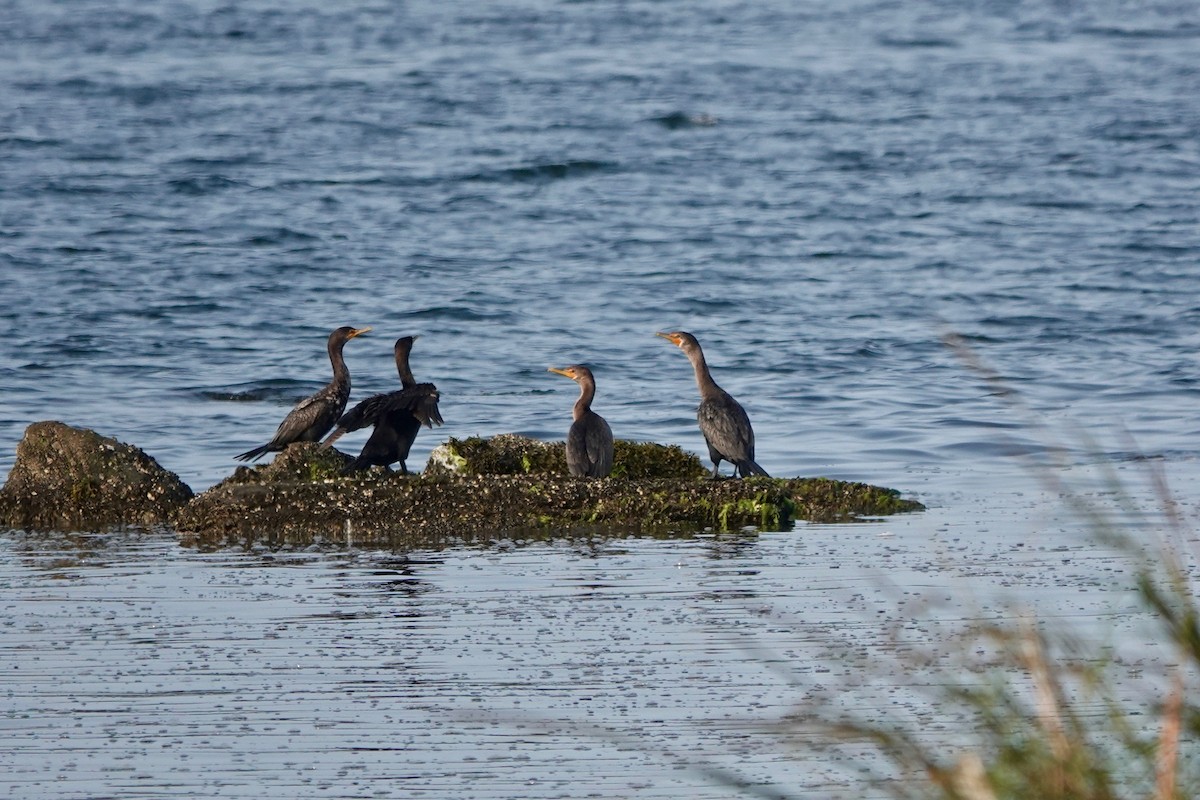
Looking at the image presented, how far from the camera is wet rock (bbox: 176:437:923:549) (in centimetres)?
1066

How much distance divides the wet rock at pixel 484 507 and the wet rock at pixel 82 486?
40cm

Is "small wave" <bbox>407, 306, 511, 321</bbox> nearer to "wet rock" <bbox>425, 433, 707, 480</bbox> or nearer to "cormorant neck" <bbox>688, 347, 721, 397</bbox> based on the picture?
"cormorant neck" <bbox>688, 347, 721, 397</bbox>

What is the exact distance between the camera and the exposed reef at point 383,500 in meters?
10.7

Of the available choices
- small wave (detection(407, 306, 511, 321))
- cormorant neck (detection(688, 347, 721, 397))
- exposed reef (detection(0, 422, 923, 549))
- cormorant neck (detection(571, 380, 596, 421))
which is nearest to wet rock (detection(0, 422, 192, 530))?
exposed reef (detection(0, 422, 923, 549))

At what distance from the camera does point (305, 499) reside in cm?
1097

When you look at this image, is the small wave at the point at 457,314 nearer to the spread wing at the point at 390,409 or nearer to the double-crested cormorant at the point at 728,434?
the double-crested cormorant at the point at 728,434

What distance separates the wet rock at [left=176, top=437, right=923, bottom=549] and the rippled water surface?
47 cm

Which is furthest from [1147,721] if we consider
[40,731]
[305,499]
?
[305,499]

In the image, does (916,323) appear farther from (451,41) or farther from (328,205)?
(451,41)

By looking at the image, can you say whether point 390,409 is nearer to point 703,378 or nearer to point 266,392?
point 703,378

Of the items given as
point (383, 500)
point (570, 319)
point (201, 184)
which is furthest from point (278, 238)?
point (383, 500)

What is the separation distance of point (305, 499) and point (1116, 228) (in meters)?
21.1

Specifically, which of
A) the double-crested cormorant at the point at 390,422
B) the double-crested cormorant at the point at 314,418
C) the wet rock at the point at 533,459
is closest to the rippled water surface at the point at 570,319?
Result: the double-crested cormorant at the point at 314,418

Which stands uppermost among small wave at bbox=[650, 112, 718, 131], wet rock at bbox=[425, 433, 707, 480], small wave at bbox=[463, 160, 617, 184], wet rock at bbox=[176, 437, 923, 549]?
small wave at bbox=[650, 112, 718, 131]
